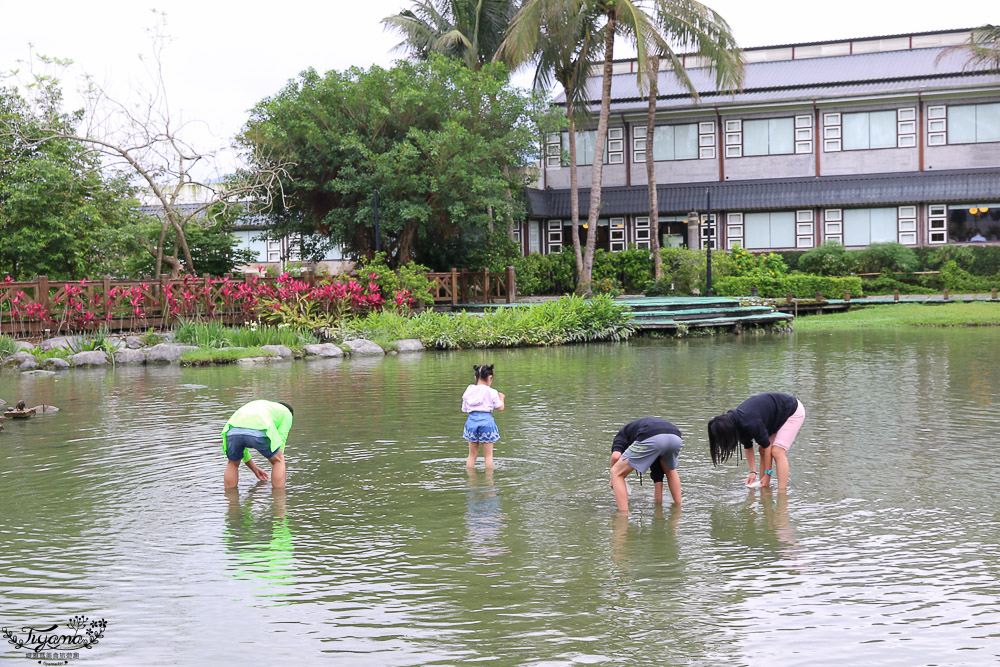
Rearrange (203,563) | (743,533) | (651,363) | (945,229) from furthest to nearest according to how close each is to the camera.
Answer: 1. (945,229)
2. (651,363)
3. (743,533)
4. (203,563)

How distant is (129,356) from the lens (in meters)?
21.7

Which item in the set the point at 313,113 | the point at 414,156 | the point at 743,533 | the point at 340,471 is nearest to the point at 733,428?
the point at 743,533

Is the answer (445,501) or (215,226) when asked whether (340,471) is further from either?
(215,226)

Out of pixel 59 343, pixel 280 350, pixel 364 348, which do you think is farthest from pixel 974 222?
pixel 59 343

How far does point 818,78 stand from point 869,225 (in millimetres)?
7705

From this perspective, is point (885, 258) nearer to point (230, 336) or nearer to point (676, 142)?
point (676, 142)

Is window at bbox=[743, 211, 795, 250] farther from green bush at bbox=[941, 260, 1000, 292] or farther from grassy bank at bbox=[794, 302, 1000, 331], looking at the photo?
grassy bank at bbox=[794, 302, 1000, 331]

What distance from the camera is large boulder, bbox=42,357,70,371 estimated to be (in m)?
20.7

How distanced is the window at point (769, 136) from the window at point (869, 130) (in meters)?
2.25

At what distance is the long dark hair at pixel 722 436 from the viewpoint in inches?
307

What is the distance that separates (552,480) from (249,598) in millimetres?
3622

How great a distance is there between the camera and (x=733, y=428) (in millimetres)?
7852

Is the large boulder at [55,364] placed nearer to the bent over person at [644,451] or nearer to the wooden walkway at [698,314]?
the wooden walkway at [698,314]

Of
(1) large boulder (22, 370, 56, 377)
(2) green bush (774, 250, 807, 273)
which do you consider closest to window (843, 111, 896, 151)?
(2) green bush (774, 250, 807, 273)
